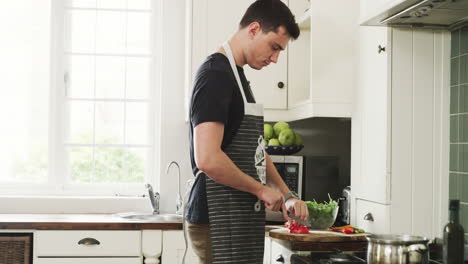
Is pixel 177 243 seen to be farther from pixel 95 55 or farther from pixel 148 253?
pixel 95 55

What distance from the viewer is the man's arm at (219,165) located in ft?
6.29

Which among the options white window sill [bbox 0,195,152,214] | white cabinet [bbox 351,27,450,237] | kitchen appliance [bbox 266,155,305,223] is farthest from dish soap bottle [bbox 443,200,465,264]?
white window sill [bbox 0,195,152,214]

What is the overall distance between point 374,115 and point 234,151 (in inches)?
32.6

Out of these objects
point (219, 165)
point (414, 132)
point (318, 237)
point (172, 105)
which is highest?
point (172, 105)

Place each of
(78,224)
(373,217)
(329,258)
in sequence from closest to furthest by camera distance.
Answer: (329,258)
(373,217)
(78,224)

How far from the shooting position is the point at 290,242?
2508 millimetres

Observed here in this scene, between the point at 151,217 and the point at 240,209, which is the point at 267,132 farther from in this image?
the point at 240,209

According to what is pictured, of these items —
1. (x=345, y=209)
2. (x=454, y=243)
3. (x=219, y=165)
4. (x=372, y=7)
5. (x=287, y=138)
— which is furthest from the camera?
(x=287, y=138)

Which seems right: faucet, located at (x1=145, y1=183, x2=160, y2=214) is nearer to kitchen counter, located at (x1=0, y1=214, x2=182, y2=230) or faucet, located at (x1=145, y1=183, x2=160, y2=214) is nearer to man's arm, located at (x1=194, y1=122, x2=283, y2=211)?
kitchen counter, located at (x1=0, y1=214, x2=182, y2=230)

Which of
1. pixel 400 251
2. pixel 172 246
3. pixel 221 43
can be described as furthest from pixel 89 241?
Answer: pixel 400 251

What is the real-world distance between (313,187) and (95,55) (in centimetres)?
166

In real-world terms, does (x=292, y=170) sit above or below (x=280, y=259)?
above

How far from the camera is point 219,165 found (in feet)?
6.30

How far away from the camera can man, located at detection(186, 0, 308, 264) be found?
76.2 inches
